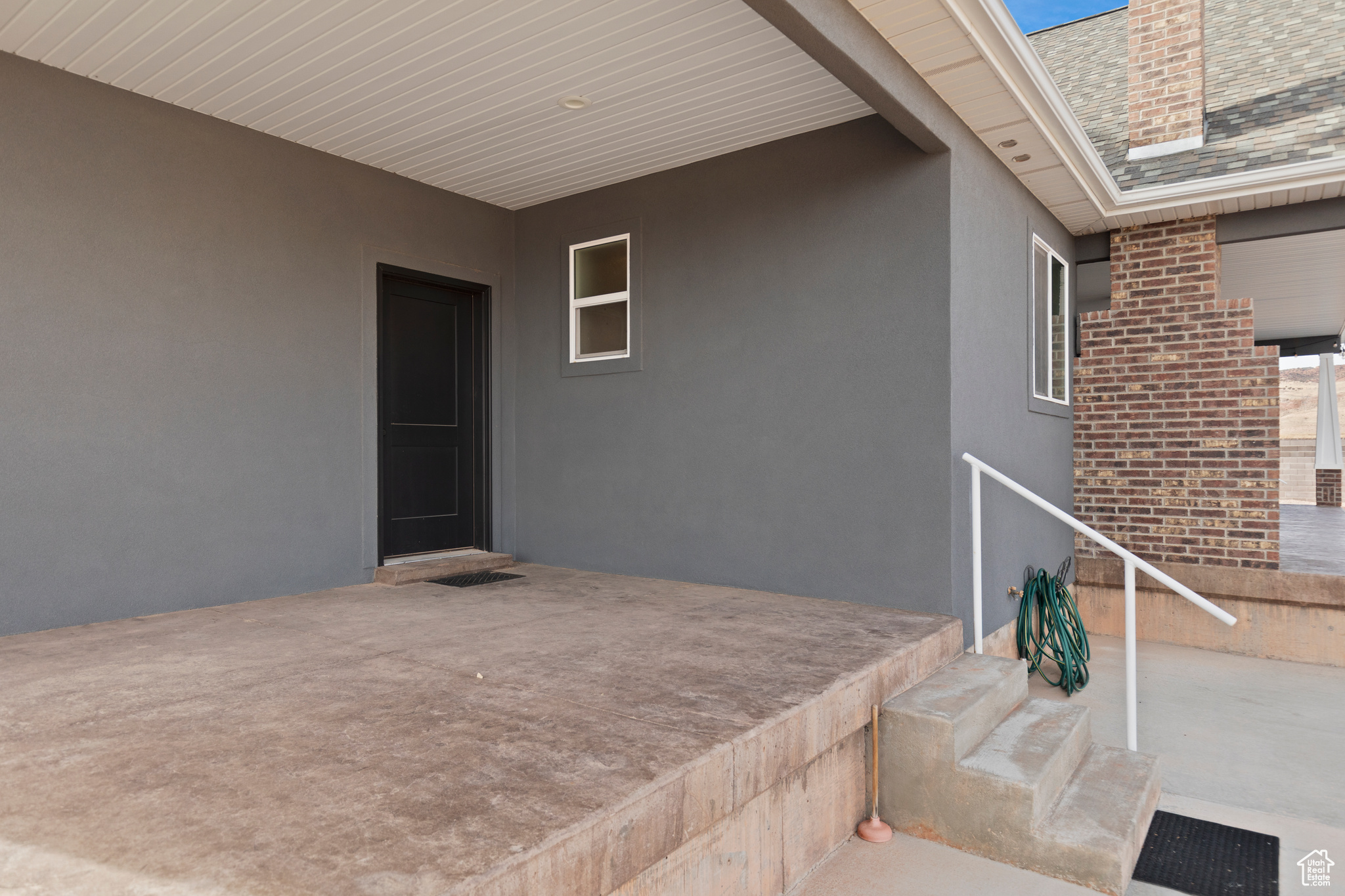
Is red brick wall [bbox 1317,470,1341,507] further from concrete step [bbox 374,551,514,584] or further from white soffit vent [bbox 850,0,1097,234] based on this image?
concrete step [bbox 374,551,514,584]

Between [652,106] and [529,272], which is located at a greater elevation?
[652,106]

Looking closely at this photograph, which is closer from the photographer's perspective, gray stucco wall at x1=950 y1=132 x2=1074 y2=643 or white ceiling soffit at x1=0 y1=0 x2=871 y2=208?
white ceiling soffit at x1=0 y1=0 x2=871 y2=208

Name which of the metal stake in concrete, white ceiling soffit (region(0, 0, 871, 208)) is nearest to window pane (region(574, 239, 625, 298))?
white ceiling soffit (region(0, 0, 871, 208))

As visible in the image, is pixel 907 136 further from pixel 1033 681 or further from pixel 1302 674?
pixel 1302 674

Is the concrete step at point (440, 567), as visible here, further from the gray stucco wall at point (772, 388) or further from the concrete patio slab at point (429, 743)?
the concrete patio slab at point (429, 743)

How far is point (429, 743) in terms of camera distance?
1968 mm

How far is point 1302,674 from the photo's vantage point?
181 inches

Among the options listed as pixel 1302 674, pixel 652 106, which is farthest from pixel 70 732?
pixel 1302 674

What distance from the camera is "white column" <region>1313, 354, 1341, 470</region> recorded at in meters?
11.5

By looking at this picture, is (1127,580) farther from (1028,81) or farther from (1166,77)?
(1166,77)

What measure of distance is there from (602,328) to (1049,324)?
3069 millimetres

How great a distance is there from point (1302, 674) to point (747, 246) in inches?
165

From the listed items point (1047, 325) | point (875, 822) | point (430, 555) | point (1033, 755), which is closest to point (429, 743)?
point (875, 822)

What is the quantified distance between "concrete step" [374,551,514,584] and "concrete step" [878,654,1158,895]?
2821 mm
